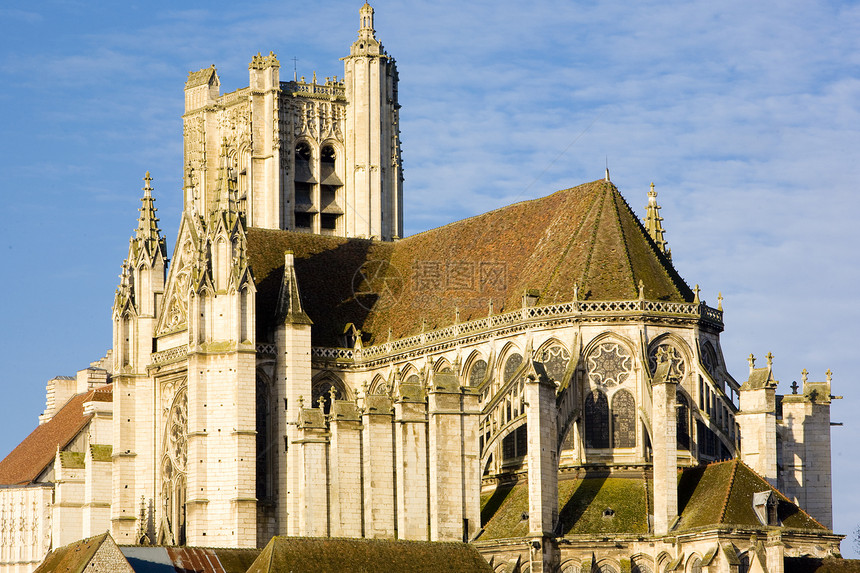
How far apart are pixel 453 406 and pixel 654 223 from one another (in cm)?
1533

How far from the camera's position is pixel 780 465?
72250 mm

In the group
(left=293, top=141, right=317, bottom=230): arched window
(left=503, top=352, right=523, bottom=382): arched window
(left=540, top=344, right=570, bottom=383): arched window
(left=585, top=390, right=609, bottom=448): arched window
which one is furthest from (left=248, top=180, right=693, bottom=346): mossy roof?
(left=293, top=141, right=317, bottom=230): arched window

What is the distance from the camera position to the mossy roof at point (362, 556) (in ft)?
203

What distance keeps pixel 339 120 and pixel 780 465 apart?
3100 cm

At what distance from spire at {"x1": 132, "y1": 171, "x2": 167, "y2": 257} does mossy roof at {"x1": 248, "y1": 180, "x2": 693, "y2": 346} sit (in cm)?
431

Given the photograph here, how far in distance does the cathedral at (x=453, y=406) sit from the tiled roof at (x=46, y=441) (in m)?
7.97

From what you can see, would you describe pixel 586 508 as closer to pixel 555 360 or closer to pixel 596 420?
Result: pixel 596 420

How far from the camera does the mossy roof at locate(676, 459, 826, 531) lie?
6296 cm

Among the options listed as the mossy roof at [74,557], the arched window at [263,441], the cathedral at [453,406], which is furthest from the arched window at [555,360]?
the mossy roof at [74,557]

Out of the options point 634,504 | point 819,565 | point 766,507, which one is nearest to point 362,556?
point 634,504

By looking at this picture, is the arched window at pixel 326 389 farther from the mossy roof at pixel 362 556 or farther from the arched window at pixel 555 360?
the mossy roof at pixel 362 556

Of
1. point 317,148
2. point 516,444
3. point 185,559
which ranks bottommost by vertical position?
point 185,559

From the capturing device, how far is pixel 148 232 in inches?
3307

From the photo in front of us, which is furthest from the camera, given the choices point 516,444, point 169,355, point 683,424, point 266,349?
point 169,355
